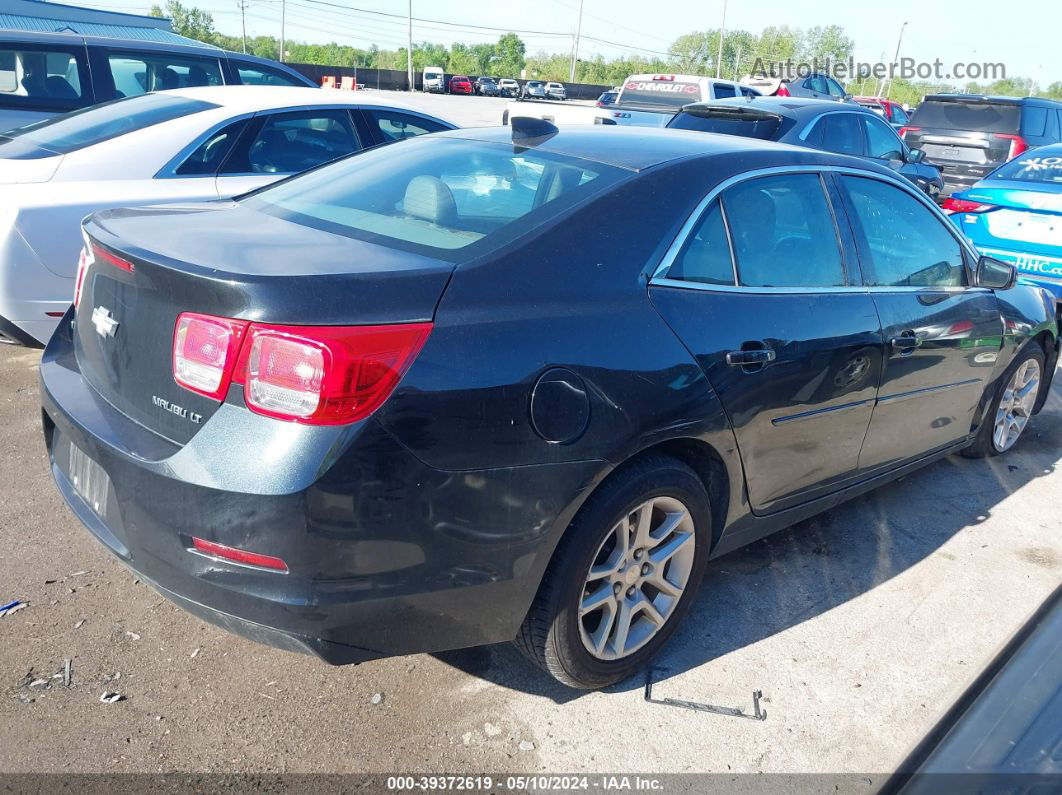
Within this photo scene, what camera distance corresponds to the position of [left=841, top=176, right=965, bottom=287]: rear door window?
3.65 meters

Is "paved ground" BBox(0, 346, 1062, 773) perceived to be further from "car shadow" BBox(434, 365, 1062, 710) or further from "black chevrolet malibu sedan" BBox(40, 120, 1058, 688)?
"black chevrolet malibu sedan" BBox(40, 120, 1058, 688)

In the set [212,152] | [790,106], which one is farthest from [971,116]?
[212,152]

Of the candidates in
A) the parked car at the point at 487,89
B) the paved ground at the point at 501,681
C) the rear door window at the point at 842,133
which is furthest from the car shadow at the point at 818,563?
the parked car at the point at 487,89

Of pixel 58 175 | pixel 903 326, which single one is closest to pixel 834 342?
pixel 903 326

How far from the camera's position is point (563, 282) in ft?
8.25

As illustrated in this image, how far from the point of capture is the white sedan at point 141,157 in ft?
14.7

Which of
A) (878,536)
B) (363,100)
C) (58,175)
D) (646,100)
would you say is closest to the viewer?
(878,536)

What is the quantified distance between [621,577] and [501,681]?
20.8 inches

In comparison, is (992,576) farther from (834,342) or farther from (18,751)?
(18,751)

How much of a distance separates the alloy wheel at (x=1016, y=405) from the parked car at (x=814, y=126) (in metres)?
4.08

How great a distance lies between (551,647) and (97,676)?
54.8 inches

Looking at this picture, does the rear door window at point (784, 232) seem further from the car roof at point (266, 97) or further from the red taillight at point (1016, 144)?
the red taillight at point (1016, 144)

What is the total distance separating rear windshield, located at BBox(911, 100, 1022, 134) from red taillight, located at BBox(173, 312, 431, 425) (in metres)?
12.7

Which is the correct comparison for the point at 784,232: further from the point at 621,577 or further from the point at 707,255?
the point at 621,577
